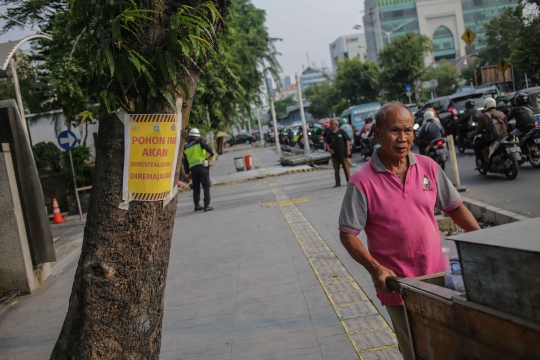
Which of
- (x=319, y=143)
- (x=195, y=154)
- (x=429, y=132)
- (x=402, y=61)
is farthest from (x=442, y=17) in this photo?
(x=195, y=154)

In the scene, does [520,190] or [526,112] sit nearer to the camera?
[520,190]

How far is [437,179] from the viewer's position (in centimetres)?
326

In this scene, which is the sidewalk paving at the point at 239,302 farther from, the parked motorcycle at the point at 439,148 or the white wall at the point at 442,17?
the white wall at the point at 442,17

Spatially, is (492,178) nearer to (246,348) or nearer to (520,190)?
(520,190)

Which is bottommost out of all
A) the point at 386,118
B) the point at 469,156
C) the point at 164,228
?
the point at 469,156

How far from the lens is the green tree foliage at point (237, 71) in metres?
20.6

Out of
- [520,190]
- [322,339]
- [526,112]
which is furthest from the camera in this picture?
[526,112]

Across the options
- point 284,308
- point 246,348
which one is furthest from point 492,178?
A: point 246,348

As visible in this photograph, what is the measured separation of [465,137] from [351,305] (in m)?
14.6

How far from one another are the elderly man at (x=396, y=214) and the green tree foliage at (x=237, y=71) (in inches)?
432

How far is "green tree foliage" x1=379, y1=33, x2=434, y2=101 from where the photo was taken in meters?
51.1

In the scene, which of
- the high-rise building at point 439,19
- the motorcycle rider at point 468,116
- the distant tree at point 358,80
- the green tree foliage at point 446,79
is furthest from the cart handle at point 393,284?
the high-rise building at point 439,19

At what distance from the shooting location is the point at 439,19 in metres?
113

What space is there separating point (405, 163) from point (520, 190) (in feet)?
27.0
